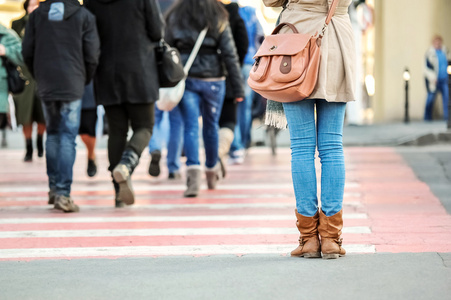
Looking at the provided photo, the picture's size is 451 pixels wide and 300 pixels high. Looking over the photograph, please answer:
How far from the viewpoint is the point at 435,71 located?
21859 mm

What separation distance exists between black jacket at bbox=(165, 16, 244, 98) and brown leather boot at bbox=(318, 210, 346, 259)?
399cm

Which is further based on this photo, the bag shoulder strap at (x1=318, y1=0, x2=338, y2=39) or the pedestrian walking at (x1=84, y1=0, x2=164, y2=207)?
the pedestrian walking at (x1=84, y1=0, x2=164, y2=207)

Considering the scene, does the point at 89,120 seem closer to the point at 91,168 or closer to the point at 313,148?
the point at 91,168

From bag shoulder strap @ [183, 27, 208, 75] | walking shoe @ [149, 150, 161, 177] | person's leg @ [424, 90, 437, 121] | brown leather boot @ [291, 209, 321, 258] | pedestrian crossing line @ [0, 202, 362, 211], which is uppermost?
bag shoulder strap @ [183, 27, 208, 75]

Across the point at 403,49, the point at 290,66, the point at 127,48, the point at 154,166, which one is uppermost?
the point at 290,66

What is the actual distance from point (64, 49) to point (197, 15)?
1508 millimetres

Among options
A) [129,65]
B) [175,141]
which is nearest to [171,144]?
[175,141]

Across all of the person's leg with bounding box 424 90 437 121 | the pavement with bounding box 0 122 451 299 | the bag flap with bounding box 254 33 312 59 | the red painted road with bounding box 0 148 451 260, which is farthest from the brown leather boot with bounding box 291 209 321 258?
the person's leg with bounding box 424 90 437 121

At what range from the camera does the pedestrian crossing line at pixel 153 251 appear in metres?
5.94

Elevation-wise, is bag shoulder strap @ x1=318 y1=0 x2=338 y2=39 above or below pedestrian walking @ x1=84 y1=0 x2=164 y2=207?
above

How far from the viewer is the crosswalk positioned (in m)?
6.23

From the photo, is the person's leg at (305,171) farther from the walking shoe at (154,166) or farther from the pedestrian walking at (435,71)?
the pedestrian walking at (435,71)

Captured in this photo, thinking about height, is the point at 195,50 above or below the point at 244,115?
above

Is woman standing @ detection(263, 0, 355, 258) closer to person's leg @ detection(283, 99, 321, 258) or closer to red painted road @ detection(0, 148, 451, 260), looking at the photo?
person's leg @ detection(283, 99, 321, 258)
